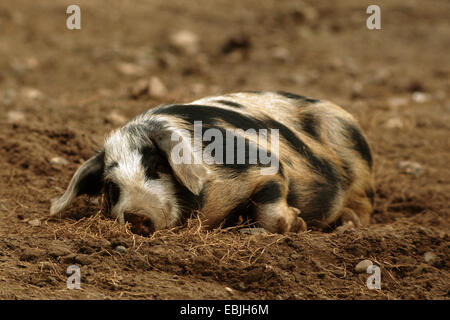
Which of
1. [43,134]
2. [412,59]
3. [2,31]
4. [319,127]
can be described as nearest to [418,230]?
[319,127]

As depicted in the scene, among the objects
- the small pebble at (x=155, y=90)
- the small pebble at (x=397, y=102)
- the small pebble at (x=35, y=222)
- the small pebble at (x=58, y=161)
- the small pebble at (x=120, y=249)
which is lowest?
the small pebble at (x=35, y=222)

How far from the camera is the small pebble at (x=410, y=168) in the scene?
6.36m

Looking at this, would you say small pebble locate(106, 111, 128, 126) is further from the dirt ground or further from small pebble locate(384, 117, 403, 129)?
small pebble locate(384, 117, 403, 129)

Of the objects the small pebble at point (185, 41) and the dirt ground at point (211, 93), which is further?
the small pebble at point (185, 41)

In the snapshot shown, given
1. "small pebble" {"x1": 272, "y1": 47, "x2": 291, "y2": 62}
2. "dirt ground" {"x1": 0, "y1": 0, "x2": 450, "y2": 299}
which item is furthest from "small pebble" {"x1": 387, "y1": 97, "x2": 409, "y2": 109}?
"small pebble" {"x1": 272, "y1": 47, "x2": 291, "y2": 62}

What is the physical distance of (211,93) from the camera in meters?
8.20

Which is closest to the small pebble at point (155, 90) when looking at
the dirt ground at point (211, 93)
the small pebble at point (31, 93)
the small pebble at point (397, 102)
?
the dirt ground at point (211, 93)

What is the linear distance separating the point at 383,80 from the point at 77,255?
7.10 metres

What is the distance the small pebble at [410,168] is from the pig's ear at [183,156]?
2815 millimetres

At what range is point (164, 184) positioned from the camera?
4164 mm

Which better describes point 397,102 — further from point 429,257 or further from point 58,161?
point 429,257

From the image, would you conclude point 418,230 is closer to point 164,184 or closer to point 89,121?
point 164,184

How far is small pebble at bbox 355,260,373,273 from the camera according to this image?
12.5 ft

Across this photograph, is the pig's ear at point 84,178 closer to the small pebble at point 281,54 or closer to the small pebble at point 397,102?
the small pebble at point 397,102
